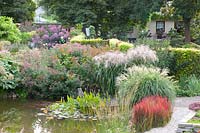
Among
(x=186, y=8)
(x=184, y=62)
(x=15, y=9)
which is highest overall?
(x=15, y=9)

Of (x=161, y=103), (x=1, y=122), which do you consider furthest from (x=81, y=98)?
(x=161, y=103)

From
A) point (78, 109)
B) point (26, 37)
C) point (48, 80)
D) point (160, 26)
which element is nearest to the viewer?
point (78, 109)

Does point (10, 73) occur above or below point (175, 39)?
below

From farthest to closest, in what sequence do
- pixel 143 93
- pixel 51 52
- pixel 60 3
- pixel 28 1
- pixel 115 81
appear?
pixel 28 1
pixel 60 3
pixel 51 52
pixel 115 81
pixel 143 93

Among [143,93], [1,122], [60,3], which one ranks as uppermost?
[60,3]

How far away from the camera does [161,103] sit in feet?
37.6

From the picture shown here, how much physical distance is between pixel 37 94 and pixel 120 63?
3.02 m

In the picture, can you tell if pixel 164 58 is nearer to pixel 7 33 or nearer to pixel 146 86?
pixel 146 86

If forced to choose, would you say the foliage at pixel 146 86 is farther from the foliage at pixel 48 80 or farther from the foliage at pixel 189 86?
the foliage at pixel 48 80

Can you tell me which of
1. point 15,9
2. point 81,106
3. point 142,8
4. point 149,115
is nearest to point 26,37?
point 142,8

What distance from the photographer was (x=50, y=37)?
2728 cm

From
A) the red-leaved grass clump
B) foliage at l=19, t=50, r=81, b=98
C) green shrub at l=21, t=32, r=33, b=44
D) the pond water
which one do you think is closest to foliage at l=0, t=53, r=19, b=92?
foliage at l=19, t=50, r=81, b=98

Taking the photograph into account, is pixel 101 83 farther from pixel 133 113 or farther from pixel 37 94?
pixel 133 113

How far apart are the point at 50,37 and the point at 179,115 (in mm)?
16008
